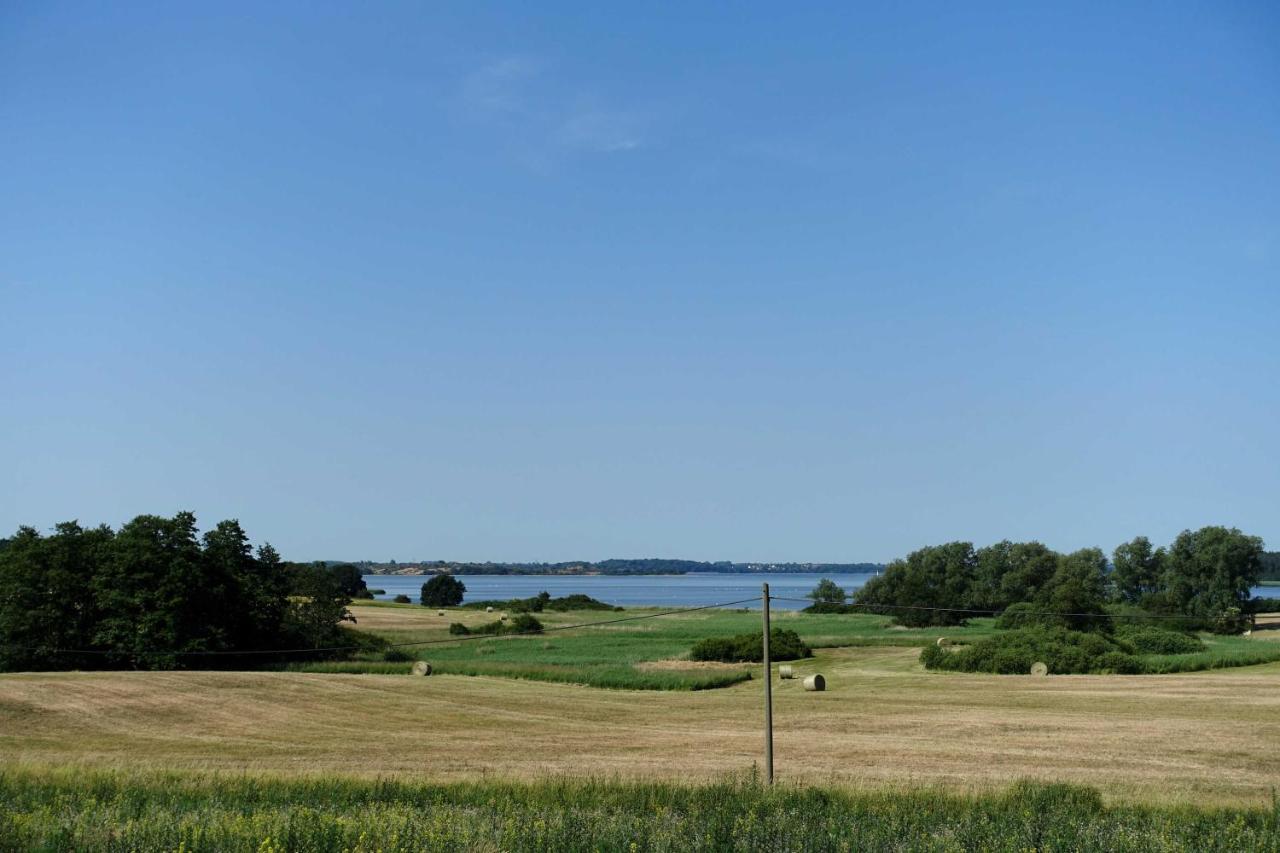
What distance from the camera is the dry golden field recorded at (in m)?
26.1

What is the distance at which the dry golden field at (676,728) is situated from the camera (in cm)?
2606

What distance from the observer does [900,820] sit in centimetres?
1658

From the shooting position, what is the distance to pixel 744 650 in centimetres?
5962

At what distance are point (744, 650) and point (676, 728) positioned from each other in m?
25.1

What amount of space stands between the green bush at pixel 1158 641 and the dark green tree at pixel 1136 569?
2140 inches

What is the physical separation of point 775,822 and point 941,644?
48.0 meters

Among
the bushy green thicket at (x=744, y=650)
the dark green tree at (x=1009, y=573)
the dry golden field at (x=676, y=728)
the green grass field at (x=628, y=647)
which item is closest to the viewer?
the dry golden field at (x=676, y=728)

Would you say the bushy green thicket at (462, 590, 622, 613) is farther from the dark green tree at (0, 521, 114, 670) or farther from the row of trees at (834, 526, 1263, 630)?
the dark green tree at (0, 521, 114, 670)

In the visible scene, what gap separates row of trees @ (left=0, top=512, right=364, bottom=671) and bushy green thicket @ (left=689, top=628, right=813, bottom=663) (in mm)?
24312

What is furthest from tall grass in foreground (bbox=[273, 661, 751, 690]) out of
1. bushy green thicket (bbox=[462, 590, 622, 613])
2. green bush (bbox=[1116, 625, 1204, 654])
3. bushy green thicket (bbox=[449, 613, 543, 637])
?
bushy green thicket (bbox=[462, 590, 622, 613])

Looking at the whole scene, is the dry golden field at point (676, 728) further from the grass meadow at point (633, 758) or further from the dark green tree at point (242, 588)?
the dark green tree at point (242, 588)

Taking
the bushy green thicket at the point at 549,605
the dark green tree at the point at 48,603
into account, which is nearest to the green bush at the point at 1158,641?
the dark green tree at the point at 48,603

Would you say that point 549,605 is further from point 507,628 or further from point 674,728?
point 674,728

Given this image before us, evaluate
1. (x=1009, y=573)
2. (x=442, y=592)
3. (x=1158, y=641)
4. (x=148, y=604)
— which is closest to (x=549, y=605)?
(x=442, y=592)
